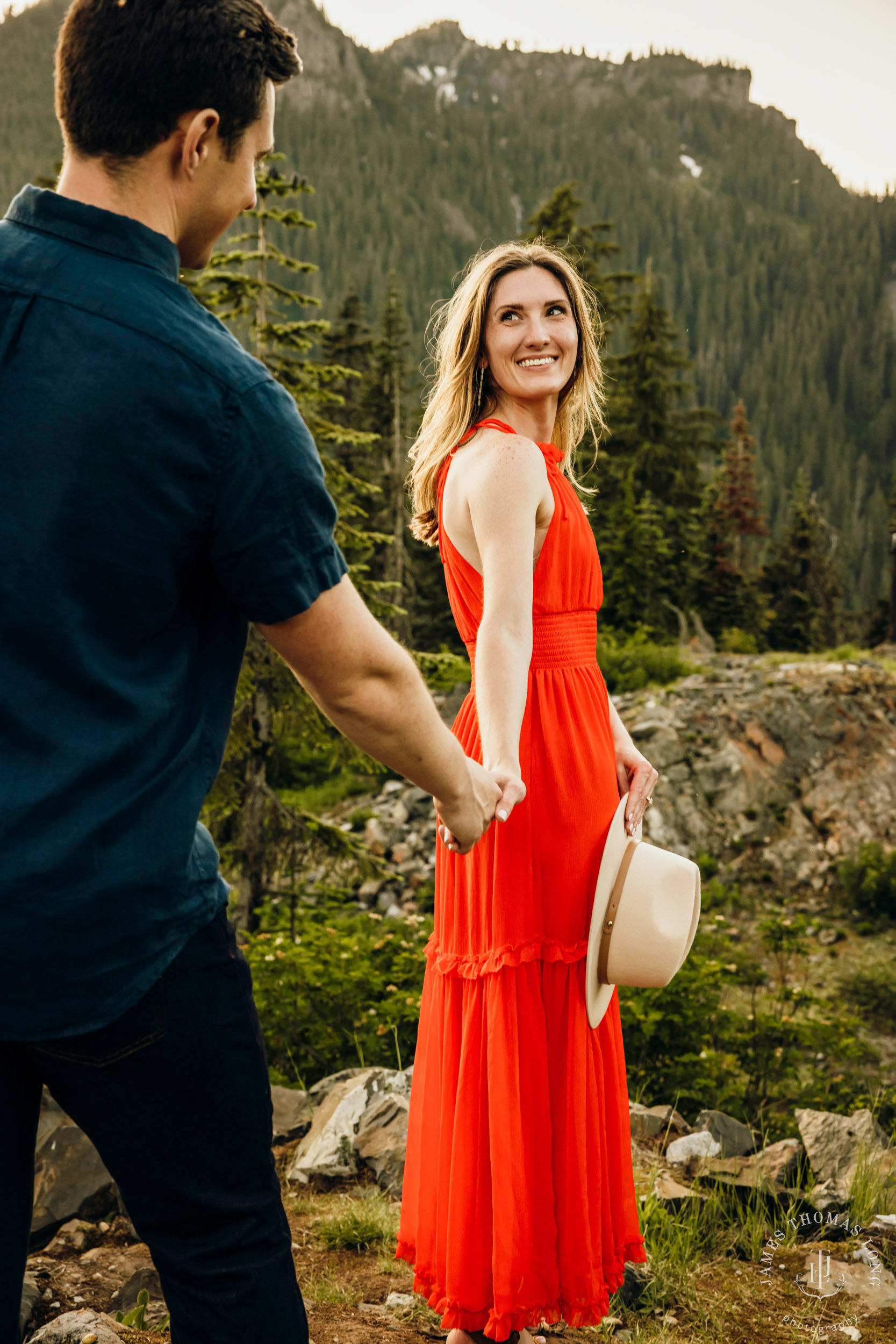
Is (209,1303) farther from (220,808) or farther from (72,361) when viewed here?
(220,808)

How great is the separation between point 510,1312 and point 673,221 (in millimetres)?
149317

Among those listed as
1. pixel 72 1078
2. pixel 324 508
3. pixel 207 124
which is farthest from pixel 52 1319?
pixel 207 124

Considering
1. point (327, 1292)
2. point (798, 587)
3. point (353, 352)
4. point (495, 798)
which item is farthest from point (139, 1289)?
point (798, 587)

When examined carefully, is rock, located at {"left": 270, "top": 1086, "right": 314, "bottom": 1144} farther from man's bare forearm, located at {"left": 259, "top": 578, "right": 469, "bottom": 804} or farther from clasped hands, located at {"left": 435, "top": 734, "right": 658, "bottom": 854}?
man's bare forearm, located at {"left": 259, "top": 578, "right": 469, "bottom": 804}

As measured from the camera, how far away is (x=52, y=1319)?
2746mm

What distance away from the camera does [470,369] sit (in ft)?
8.23

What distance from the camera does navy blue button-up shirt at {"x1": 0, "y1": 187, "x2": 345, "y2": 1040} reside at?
43.8 inches

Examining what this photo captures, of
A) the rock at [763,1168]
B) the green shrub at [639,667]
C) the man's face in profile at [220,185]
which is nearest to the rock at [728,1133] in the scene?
the rock at [763,1168]

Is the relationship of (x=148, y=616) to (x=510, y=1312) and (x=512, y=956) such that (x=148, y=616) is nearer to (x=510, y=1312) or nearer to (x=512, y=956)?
(x=512, y=956)

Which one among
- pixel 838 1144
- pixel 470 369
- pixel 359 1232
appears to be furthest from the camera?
pixel 838 1144

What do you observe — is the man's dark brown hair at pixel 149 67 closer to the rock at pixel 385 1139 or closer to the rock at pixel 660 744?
the rock at pixel 385 1139

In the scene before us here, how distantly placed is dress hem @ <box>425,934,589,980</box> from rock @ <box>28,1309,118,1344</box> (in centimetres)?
122

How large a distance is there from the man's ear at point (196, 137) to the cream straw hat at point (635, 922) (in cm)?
157

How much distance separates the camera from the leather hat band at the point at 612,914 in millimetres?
→ 2188
